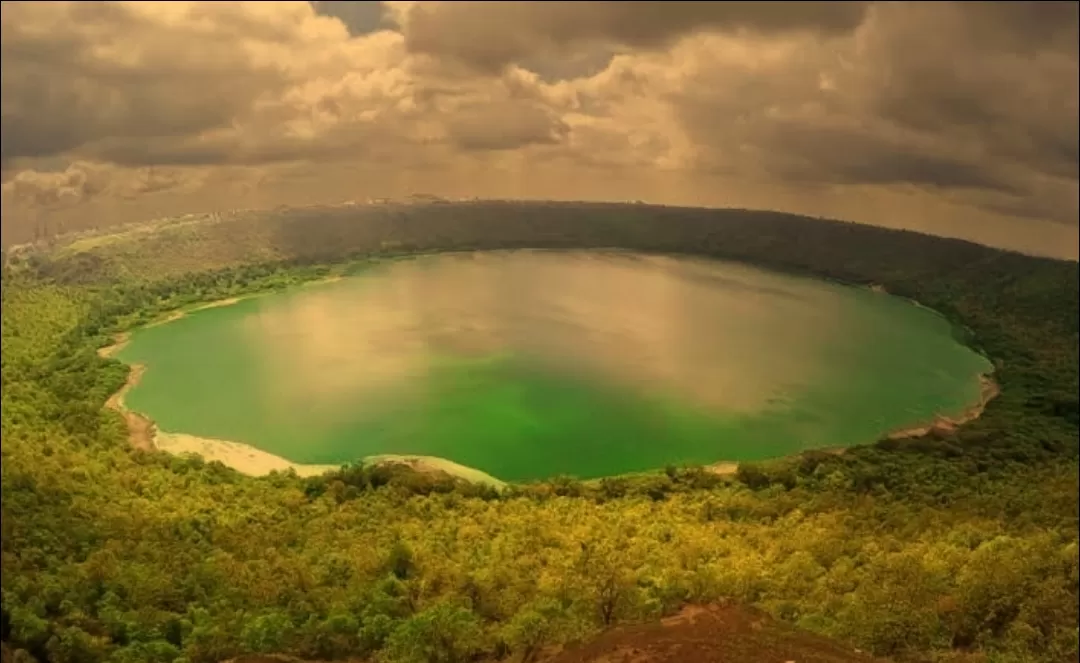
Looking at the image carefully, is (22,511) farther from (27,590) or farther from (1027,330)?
(1027,330)

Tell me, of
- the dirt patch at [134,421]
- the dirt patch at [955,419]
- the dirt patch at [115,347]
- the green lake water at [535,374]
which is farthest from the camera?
the dirt patch at [115,347]

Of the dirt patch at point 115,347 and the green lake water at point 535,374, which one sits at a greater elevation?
the green lake water at point 535,374

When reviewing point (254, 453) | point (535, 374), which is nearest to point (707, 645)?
point (254, 453)

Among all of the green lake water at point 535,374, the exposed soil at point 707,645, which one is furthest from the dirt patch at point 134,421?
the exposed soil at point 707,645

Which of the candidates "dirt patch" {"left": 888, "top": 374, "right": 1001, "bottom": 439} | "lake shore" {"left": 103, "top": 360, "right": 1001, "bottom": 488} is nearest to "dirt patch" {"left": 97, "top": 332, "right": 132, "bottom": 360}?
"lake shore" {"left": 103, "top": 360, "right": 1001, "bottom": 488}

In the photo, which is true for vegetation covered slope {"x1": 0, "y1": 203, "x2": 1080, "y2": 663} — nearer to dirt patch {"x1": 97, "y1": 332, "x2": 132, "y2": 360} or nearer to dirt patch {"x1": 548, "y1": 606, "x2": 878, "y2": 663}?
dirt patch {"x1": 97, "y1": 332, "x2": 132, "y2": 360}

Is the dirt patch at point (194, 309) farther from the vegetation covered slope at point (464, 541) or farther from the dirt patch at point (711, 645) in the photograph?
the dirt patch at point (711, 645)
